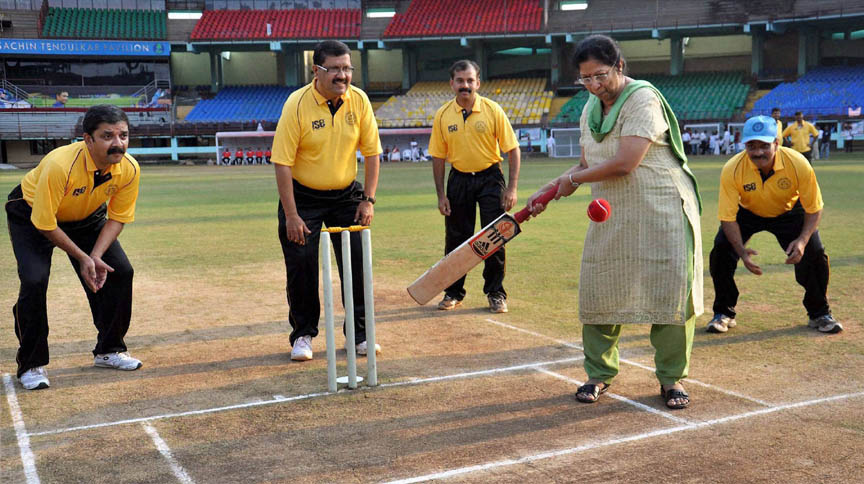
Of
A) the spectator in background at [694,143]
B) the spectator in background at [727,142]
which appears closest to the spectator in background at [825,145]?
the spectator in background at [727,142]

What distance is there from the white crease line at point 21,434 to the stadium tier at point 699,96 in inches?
1673

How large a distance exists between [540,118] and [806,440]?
4497 cm

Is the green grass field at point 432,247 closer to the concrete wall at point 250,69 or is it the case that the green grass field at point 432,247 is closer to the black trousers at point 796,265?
the black trousers at point 796,265

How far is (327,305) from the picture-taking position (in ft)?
16.3

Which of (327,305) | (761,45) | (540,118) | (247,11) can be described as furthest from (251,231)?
(247,11)

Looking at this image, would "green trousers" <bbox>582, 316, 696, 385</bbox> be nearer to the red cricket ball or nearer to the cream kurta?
the cream kurta

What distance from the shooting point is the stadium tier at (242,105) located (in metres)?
52.2

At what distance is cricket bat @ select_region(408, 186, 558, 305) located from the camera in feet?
16.3

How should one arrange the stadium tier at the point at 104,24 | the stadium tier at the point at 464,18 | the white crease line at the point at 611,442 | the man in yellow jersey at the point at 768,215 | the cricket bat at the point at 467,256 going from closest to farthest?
1. the white crease line at the point at 611,442
2. the cricket bat at the point at 467,256
3. the man in yellow jersey at the point at 768,215
4. the stadium tier at the point at 464,18
5. the stadium tier at the point at 104,24

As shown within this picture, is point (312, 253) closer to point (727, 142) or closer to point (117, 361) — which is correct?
point (117, 361)

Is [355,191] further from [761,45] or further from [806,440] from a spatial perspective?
[761,45]

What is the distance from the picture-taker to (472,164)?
7.80 meters

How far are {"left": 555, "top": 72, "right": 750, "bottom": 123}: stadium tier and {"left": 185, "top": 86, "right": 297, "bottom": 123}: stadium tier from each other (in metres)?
19.1

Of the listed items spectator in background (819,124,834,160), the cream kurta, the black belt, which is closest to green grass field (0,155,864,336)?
the black belt
